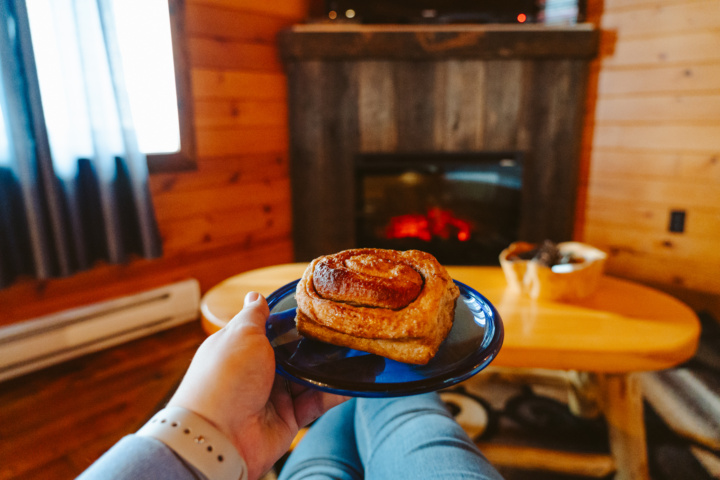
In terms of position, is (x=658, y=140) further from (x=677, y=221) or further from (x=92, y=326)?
(x=92, y=326)

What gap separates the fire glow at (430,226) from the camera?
98.5 inches

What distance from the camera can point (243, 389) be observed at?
576 mm

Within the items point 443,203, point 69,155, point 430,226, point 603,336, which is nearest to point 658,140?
point 443,203

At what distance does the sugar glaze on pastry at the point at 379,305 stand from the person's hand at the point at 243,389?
0.27 feet

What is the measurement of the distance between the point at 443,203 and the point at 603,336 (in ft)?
5.01

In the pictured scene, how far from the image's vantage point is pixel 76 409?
155 cm

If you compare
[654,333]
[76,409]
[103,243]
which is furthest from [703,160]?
[76,409]

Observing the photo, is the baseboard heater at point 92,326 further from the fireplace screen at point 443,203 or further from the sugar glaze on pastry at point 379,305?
the sugar glaze on pastry at point 379,305

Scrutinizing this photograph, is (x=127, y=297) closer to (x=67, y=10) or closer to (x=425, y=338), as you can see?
(x=67, y=10)

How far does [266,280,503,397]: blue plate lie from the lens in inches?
21.4

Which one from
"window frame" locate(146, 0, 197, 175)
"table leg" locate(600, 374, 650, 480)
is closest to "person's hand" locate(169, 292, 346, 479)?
"table leg" locate(600, 374, 650, 480)

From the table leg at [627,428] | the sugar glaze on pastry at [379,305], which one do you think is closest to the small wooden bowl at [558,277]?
Answer: the table leg at [627,428]

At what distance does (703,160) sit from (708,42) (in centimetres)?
55

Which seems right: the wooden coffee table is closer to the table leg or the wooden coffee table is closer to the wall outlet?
the table leg
